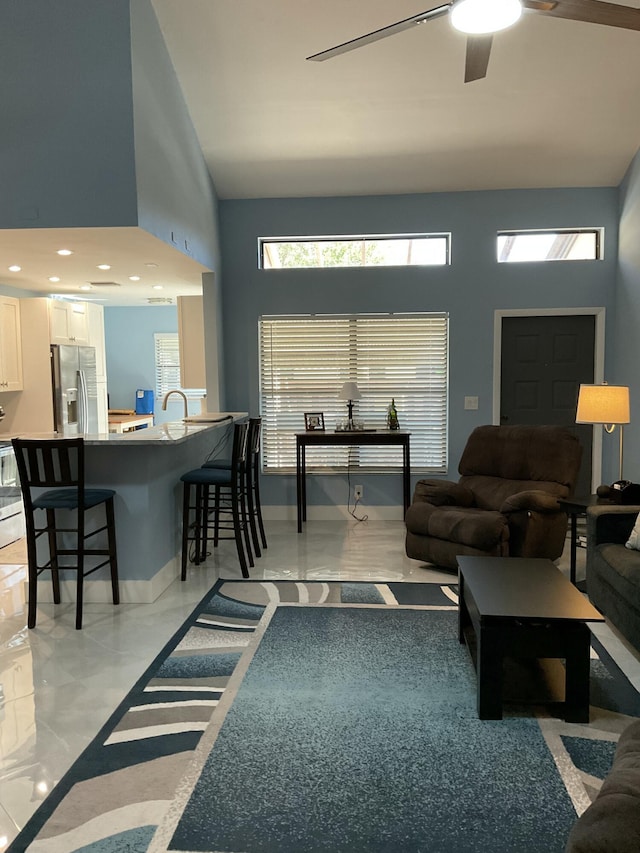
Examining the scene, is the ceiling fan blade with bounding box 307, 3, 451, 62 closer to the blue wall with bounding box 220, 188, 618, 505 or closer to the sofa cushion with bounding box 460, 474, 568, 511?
the sofa cushion with bounding box 460, 474, 568, 511

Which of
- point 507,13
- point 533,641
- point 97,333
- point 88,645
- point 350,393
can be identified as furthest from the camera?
point 97,333

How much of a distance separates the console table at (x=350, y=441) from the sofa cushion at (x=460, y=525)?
1.07m

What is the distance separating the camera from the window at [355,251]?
5.86 metres

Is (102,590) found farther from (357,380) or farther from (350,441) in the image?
(357,380)

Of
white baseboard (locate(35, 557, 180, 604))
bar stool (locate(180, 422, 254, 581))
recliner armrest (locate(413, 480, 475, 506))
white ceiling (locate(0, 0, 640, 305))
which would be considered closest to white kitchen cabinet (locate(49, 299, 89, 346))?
white ceiling (locate(0, 0, 640, 305))

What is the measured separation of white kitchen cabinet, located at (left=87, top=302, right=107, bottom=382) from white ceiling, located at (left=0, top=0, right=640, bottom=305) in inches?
48.9

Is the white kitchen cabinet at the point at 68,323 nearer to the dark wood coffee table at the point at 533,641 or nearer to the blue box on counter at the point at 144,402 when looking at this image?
the blue box on counter at the point at 144,402

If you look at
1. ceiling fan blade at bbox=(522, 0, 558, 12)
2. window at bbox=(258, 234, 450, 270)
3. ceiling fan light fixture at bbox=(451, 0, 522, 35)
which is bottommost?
window at bbox=(258, 234, 450, 270)

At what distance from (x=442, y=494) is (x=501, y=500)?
0.42 metres

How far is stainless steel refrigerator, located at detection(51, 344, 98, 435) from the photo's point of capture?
6.44m

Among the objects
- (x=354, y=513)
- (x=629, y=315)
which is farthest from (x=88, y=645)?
Answer: (x=629, y=315)

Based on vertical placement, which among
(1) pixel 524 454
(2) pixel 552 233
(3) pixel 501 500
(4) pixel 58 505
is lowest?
(3) pixel 501 500

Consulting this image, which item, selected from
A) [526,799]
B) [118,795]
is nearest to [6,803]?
[118,795]

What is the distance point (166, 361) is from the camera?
31.0ft
